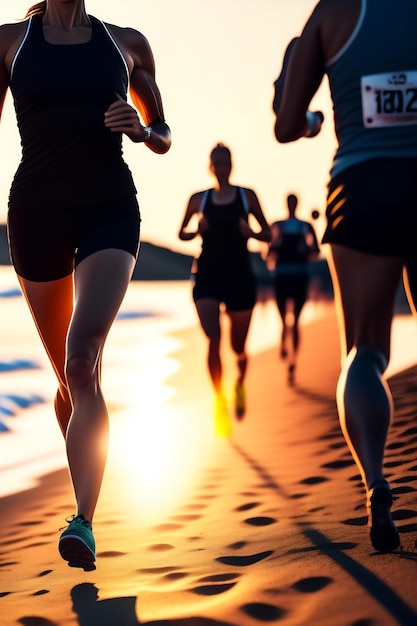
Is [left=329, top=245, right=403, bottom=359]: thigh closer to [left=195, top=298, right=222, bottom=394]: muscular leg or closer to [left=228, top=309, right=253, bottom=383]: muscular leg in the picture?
[left=195, top=298, right=222, bottom=394]: muscular leg

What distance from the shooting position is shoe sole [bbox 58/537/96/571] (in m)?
3.30

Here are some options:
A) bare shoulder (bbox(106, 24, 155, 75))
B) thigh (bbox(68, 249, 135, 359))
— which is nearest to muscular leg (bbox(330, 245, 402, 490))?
thigh (bbox(68, 249, 135, 359))

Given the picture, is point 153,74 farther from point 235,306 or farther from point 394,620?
point 235,306

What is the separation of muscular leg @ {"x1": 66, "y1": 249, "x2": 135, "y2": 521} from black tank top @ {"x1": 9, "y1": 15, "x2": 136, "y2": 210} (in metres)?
0.27

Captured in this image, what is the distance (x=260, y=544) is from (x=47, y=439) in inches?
238

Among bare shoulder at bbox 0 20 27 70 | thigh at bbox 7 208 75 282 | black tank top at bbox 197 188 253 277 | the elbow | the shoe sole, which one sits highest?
bare shoulder at bbox 0 20 27 70

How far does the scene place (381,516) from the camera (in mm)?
2939

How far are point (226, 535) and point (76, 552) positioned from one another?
48.1 inches

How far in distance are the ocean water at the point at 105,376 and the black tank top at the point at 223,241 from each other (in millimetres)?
1443

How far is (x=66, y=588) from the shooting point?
3.59 meters

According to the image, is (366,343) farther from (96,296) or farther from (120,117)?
(120,117)

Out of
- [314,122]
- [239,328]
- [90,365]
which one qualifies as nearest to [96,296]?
[90,365]

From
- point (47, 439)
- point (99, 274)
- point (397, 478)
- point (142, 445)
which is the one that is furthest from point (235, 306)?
point (99, 274)

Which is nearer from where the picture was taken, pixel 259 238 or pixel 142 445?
pixel 259 238
